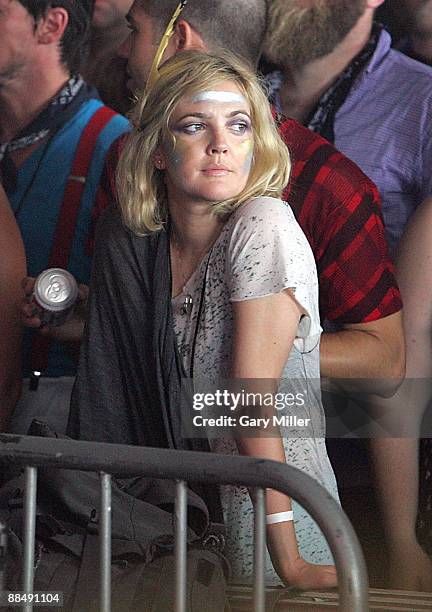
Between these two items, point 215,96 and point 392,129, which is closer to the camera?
point 215,96

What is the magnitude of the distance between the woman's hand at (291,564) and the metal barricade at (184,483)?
1.01ft

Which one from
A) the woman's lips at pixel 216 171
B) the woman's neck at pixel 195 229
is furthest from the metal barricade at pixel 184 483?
the woman's lips at pixel 216 171

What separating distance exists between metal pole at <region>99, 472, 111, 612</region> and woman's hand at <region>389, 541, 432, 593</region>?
90 centimetres

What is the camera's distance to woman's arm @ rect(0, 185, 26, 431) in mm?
2773

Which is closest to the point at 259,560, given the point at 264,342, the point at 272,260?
the point at 264,342

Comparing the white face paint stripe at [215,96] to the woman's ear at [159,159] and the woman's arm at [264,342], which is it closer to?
the woman's ear at [159,159]

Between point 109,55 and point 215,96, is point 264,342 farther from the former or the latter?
point 109,55

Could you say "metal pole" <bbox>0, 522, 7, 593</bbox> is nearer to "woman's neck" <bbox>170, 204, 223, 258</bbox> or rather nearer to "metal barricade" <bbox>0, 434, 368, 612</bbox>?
"metal barricade" <bbox>0, 434, 368, 612</bbox>

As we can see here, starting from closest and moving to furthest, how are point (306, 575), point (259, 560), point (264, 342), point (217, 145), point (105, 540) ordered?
point (259, 560) < point (105, 540) < point (306, 575) < point (264, 342) < point (217, 145)

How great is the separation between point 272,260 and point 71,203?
38.1 inches

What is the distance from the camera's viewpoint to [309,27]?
101 inches

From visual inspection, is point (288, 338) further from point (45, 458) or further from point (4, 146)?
point (4, 146)

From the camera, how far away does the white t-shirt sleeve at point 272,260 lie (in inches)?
77.5

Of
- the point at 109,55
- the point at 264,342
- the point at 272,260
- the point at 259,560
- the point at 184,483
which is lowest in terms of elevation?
the point at 259,560
